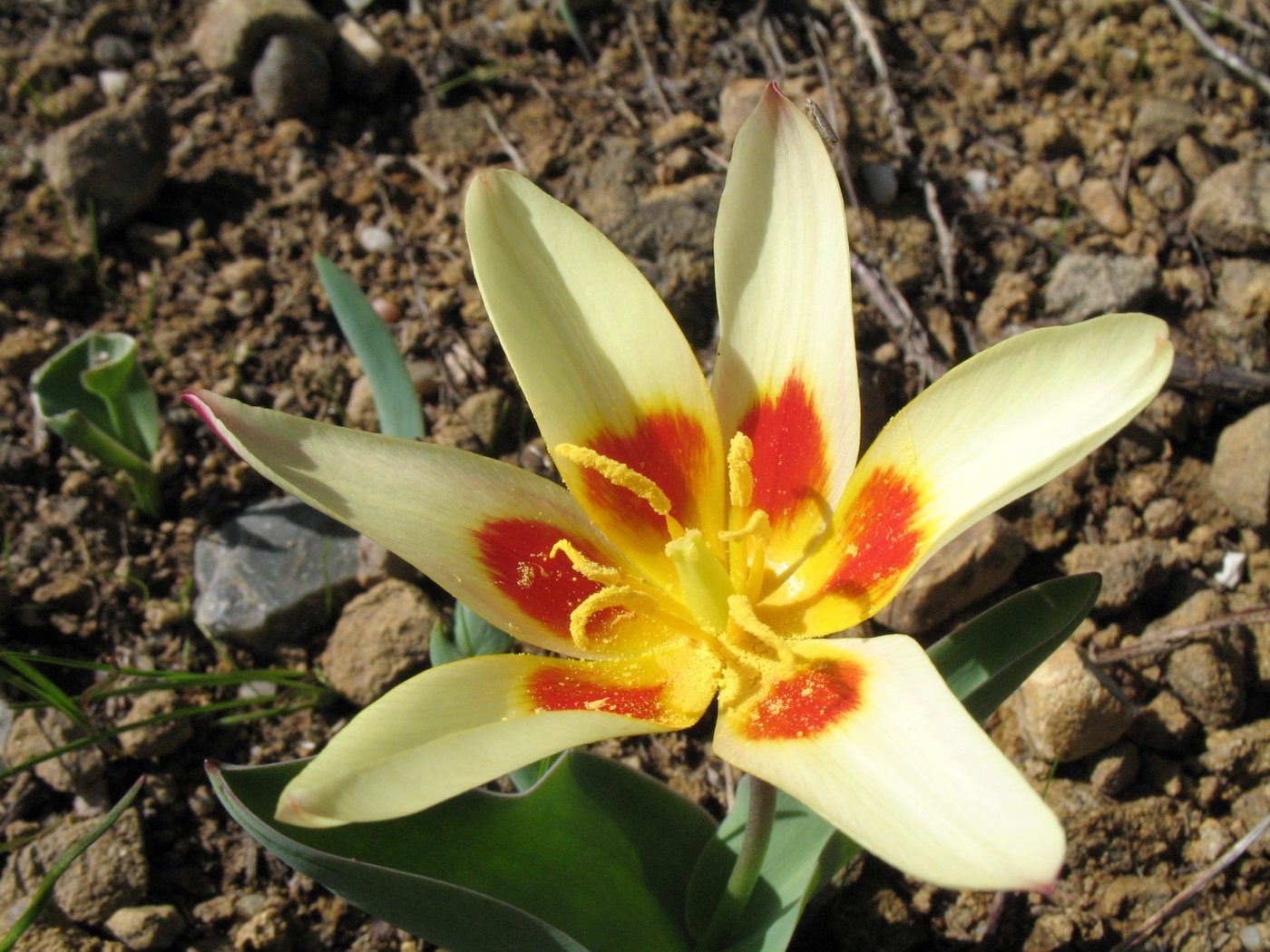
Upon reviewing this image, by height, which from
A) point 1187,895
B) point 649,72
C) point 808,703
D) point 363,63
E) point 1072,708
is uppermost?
point 363,63

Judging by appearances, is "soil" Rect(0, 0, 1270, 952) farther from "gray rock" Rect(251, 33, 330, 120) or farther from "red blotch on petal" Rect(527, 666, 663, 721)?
"red blotch on petal" Rect(527, 666, 663, 721)

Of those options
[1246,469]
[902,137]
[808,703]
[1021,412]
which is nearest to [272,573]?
[808,703]

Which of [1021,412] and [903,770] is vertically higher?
[1021,412]

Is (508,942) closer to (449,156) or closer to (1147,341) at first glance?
(1147,341)

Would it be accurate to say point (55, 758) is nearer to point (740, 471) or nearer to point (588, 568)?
point (588, 568)

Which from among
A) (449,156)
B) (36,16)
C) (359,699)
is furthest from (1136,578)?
(36,16)

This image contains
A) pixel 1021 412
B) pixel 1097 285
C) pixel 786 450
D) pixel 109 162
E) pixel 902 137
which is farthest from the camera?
pixel 902 137

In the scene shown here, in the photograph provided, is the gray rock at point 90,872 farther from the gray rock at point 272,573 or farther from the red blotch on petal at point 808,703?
the red blotch on petal at point 808,703

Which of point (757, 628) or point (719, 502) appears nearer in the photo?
point (757, 628)
